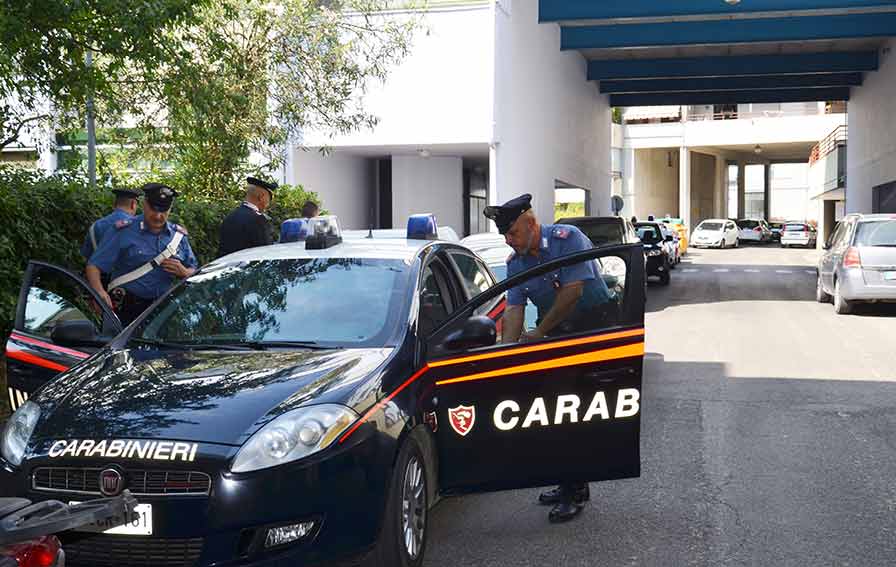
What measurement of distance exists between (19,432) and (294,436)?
4.15 ft

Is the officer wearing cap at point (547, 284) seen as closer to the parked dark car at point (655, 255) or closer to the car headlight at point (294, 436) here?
the car headlight at point (294, 436)

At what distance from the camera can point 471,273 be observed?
22.3ft

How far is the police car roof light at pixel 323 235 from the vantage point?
6.00 metres

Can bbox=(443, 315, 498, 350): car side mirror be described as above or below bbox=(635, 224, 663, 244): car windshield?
below

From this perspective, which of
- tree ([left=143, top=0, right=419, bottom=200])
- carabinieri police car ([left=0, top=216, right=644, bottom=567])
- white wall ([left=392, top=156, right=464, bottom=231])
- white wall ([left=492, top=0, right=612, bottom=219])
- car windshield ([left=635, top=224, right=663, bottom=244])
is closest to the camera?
carabinieri police car ([left=0, top=216, right=644, bottom=567])

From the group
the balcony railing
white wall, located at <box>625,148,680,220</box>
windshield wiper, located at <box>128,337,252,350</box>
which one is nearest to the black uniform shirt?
windshield wiper, located at <box>128,337,252,350</box>

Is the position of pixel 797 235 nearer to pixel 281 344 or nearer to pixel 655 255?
pixel 655 255

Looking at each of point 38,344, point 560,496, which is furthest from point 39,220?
point 560,496

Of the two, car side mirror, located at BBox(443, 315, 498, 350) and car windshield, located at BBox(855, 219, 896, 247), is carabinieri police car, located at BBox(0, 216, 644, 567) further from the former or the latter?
car windshield, located at BBox(855, 219, 896, 247)

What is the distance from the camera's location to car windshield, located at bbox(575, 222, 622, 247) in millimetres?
18484

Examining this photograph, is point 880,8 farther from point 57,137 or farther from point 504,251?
point 57,137

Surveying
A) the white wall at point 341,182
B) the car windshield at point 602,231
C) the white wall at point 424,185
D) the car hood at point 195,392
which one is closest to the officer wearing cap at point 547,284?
the car hood at point 195,392

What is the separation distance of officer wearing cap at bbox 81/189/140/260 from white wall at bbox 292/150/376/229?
607 inches

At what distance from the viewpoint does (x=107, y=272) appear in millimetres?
7402
